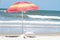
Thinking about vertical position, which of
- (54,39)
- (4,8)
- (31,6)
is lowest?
(54,39)

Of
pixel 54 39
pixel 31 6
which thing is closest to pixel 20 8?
pixel 31 6

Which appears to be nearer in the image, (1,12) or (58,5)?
→ (1,12)

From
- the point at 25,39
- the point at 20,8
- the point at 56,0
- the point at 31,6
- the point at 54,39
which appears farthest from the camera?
the point at 56,0

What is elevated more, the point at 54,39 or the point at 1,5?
the point at 1,5

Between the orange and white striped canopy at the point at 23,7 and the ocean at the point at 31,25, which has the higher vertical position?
the orange and white striped canopy at the point at 23,7

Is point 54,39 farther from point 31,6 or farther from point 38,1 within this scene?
point 38,1

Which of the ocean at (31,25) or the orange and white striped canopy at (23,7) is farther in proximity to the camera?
the ocean at (31,25)

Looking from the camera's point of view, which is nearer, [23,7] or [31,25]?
[23,7]

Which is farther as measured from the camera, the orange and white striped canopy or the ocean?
the ocean

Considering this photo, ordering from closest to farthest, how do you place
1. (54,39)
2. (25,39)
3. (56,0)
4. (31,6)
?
(25,39)
(54,39)
(31,6)
(56,0)

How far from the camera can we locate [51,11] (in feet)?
75.0

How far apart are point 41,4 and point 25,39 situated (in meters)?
16.8

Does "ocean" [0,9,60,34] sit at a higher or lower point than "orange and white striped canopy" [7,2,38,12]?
lower

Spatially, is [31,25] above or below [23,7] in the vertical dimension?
below
